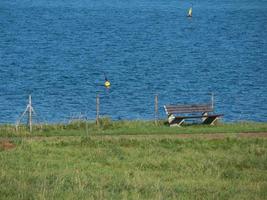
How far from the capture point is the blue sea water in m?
58.8

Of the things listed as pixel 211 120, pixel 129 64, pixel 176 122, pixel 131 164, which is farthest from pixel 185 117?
pixel 129 64

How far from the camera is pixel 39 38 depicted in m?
114

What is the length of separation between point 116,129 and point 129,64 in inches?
1925

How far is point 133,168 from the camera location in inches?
1082

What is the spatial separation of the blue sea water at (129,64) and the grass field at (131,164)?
1603 centimetres

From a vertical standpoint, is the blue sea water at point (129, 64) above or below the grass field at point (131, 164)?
above

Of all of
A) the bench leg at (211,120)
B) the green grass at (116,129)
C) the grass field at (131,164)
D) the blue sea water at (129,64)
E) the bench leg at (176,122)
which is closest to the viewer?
the grass field at (131,164)

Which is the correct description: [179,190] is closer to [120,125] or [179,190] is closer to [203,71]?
[120,125]

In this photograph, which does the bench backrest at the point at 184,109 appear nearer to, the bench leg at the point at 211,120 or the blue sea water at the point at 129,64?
the bench leg at the point at 211,120

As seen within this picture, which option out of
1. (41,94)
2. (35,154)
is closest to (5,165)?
(35,154)

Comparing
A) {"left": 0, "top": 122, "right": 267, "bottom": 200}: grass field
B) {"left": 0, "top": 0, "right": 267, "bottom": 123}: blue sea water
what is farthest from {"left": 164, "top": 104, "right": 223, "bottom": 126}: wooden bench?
{"left": 0, "top": 0, "right": 267, "bottom": 123}: blue sea water

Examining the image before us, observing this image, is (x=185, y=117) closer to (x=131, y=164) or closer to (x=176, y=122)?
(x=176, y=122)

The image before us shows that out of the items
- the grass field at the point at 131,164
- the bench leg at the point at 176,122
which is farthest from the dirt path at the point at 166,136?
the bench leg at the point at 176,122

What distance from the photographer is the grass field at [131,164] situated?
21875 mm
